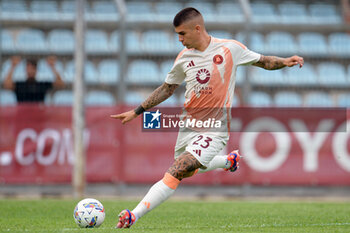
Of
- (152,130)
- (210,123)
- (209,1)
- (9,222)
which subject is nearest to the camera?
(210,123)

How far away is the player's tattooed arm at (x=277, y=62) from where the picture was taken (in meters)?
6.04

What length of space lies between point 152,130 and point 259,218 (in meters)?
4.61

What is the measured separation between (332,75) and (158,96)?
6002 mm

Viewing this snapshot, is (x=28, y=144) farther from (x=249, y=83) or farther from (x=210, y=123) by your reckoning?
(x=210, y=123)

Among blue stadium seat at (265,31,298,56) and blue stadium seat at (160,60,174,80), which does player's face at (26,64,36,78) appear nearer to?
blue stadium seat at (160,60,174,80)

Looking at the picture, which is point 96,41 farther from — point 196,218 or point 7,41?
point 196,218

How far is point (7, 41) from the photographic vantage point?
11680 mm

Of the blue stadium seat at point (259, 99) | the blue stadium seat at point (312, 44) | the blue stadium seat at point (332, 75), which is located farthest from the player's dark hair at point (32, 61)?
the blue stadium seat at point (332, 75)

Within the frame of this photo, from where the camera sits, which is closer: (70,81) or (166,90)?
(166,90)

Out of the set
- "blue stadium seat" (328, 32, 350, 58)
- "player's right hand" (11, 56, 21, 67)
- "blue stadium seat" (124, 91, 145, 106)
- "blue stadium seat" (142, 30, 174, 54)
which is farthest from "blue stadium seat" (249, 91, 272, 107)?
"player's right hand" (11, 56, 21, 67)

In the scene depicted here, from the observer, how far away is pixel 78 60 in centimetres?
1138

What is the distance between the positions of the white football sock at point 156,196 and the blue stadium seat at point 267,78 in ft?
20.9

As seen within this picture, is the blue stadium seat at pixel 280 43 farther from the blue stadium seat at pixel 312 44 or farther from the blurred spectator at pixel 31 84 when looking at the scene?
the blurred spectator at pixel 31 84

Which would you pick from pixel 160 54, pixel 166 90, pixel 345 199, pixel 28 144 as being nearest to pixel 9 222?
pixel 166 90
